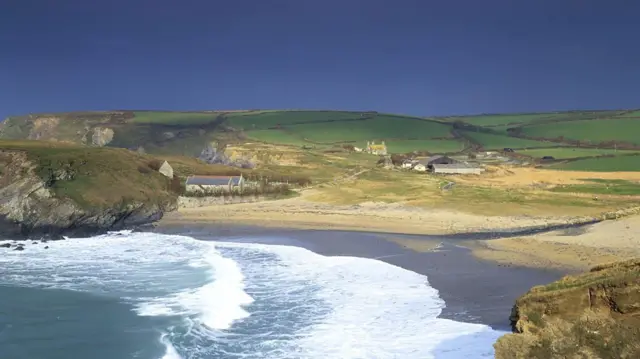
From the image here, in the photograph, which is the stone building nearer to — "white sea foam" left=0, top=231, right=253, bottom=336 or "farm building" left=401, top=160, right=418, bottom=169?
"white sea foam" left=0, top=231, right=253, bottom=336

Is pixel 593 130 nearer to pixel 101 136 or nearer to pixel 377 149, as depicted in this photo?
pixel 377 149

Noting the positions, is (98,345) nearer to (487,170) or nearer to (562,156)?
(487,170)

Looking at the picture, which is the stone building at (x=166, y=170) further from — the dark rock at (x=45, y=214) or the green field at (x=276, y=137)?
the green field at (x=276, y=137)

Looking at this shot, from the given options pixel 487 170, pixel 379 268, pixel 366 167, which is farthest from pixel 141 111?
pixel 379 268

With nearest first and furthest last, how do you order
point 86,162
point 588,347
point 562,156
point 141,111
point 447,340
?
point 588,347, point 447,340, point 86,162, point 562,156, point 141,111

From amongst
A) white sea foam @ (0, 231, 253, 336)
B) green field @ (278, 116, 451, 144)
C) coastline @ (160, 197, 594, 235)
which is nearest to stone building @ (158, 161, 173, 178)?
coastline @ (160, 197, 594, 235)

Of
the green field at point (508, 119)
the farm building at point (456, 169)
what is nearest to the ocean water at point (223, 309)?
the farm building at point (456, 169)
